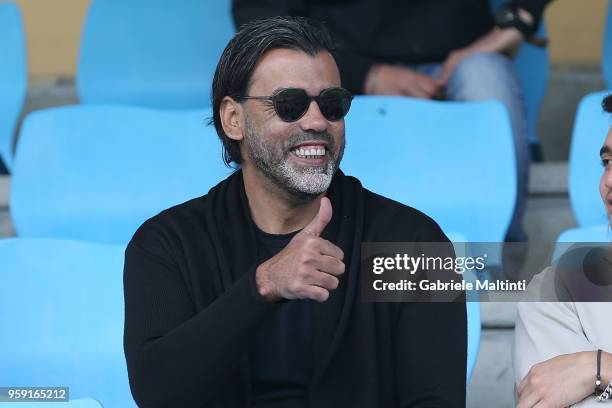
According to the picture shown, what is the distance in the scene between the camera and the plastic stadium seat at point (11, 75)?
3.59m

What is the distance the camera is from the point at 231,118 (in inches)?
84.6

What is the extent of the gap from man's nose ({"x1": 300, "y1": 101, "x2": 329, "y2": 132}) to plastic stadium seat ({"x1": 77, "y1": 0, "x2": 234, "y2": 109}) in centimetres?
168

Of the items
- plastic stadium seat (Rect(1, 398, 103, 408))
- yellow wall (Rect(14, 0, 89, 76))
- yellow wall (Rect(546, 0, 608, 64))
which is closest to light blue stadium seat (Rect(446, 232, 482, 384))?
plastic stadium seat (Rect(1, 398, 103, 408))

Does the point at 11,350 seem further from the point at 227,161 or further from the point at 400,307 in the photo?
the point at 400,307

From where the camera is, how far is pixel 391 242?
6.58ft

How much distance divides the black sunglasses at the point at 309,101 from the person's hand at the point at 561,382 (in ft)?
1.86

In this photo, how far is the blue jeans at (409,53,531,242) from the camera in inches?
121

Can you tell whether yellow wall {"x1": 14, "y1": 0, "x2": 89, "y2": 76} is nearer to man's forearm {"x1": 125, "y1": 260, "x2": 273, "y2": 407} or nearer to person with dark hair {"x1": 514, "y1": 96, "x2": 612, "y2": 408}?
man's forearm {"x1": 125, "y1": 260, "x2": 273, "y2": 407}

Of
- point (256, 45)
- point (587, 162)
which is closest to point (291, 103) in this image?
point (256, 45)

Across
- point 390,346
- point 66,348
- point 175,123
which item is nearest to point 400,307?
point 390,346

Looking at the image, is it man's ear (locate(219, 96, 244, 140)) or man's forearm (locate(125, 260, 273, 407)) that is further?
man's ear (locate(219, 96, 244, 140))

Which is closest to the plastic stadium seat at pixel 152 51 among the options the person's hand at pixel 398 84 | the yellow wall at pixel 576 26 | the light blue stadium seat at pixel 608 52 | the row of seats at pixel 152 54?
the row of seats at pixel 152 54

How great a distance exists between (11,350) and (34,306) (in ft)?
0.33

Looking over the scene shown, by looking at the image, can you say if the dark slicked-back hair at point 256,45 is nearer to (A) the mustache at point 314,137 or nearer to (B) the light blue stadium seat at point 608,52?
(A) the mustache at point 314,137
